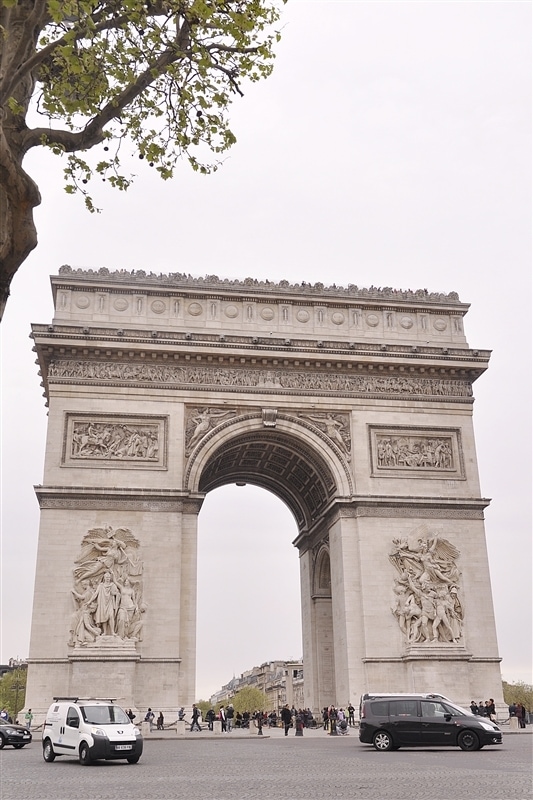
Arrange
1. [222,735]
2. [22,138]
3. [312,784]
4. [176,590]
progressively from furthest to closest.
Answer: [176,590], [222,735], [312,784], [22,138]

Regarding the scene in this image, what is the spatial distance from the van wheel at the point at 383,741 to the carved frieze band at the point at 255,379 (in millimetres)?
15139

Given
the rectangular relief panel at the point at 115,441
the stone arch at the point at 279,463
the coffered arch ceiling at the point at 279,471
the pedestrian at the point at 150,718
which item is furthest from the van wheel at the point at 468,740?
the rectangular relief panel at the point at 115,441

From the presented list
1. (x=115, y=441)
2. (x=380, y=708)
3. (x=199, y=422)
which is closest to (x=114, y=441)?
(x=115, y=441)

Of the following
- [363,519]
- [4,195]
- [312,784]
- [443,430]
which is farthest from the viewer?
[443,430]

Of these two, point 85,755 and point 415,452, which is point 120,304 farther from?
point 85,755

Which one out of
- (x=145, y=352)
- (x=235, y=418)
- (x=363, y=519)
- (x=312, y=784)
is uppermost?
(x=145, y=352)

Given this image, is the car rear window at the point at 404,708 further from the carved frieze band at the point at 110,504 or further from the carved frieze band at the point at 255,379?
the carved frieze band at the point at 255,379

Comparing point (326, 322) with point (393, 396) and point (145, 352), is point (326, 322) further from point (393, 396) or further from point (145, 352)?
point (145, 352)

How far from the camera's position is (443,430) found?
3189cm

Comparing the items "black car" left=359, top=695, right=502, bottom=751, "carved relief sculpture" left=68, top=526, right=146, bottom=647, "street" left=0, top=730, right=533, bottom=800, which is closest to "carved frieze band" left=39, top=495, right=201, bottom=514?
"carved relief sculpture" left=68, top=526, right=146, bottom=647

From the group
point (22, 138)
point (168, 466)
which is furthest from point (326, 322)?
point (22, 138)

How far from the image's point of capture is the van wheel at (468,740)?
18.1 meters

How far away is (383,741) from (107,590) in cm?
1173

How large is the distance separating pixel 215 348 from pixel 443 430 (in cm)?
951
